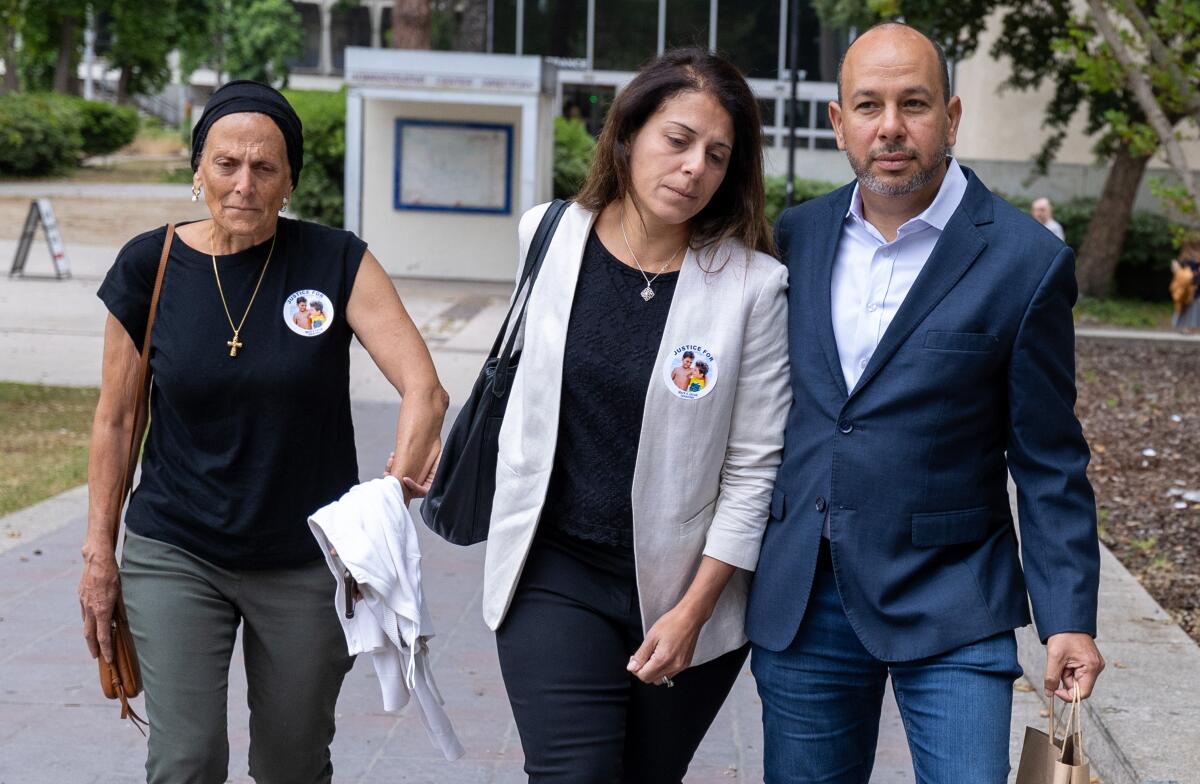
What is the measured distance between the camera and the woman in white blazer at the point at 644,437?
2.93m

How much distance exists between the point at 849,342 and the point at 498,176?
17.6m

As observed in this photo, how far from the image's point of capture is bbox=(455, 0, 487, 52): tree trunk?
120 ft

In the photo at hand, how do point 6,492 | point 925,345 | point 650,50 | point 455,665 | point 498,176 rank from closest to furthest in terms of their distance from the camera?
1. point 925,345
2. point 455,665
3. point 6,492
4. point 498,176
5. point 650,50

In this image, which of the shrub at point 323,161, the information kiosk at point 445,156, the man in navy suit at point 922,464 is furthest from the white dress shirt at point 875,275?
the shrub at point 323,161

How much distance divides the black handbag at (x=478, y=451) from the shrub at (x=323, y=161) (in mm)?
19923

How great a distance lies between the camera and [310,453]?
3344mm

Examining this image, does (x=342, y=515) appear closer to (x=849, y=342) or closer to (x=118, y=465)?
(x=118, y=465)

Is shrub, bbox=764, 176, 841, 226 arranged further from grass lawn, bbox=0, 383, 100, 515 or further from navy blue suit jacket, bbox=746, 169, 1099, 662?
navy blue suit jacket, bbox=746, 169, 1099, 662

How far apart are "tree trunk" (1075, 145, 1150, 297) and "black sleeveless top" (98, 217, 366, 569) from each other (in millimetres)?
20288

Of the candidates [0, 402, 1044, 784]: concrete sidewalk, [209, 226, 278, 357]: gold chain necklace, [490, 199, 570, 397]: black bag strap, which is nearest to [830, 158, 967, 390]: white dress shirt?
[490, 199, 570, 397]: black bag strap

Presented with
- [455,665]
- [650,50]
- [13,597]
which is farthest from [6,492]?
[650,50]

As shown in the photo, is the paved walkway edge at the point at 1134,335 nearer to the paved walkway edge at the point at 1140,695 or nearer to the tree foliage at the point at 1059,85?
the tree foliage at the point at 1059,85

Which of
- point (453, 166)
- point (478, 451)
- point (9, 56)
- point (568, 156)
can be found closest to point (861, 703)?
point (478, 451)

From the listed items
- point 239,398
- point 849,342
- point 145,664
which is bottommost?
point 145,664
